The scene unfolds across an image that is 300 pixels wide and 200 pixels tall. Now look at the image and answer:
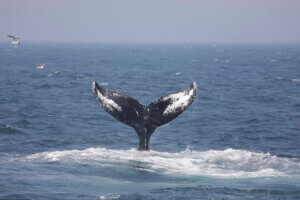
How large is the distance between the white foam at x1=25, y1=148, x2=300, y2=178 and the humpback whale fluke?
1.28 m

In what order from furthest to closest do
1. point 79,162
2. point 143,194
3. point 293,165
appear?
point 293,165 → point 79,162 → point 143,194

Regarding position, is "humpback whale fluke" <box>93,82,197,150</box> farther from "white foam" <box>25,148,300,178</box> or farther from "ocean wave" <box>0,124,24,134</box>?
"ocean wave" <box>0,124,24,134</box>

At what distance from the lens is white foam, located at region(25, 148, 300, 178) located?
1370cm

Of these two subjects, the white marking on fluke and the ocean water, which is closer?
the ocean water

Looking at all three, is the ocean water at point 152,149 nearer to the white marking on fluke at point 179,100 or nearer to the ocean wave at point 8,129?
the ocean wave at point 8,129

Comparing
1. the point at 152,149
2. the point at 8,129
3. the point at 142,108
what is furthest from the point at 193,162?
the point at 8,129

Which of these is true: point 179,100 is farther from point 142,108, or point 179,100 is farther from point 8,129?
point 8,129

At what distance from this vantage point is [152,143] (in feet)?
68.3

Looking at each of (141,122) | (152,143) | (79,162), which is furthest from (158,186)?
(152,143)

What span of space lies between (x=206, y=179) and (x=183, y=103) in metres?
2.00

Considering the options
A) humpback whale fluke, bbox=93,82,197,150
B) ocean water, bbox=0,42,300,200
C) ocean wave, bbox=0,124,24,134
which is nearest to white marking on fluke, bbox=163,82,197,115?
humpback whale fluke, bbox=93,82,197,150

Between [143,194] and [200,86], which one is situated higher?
[200,86]

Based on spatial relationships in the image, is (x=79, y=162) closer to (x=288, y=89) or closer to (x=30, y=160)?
(x=30, y=160)

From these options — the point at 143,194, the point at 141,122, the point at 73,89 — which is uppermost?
the point at 73,89
